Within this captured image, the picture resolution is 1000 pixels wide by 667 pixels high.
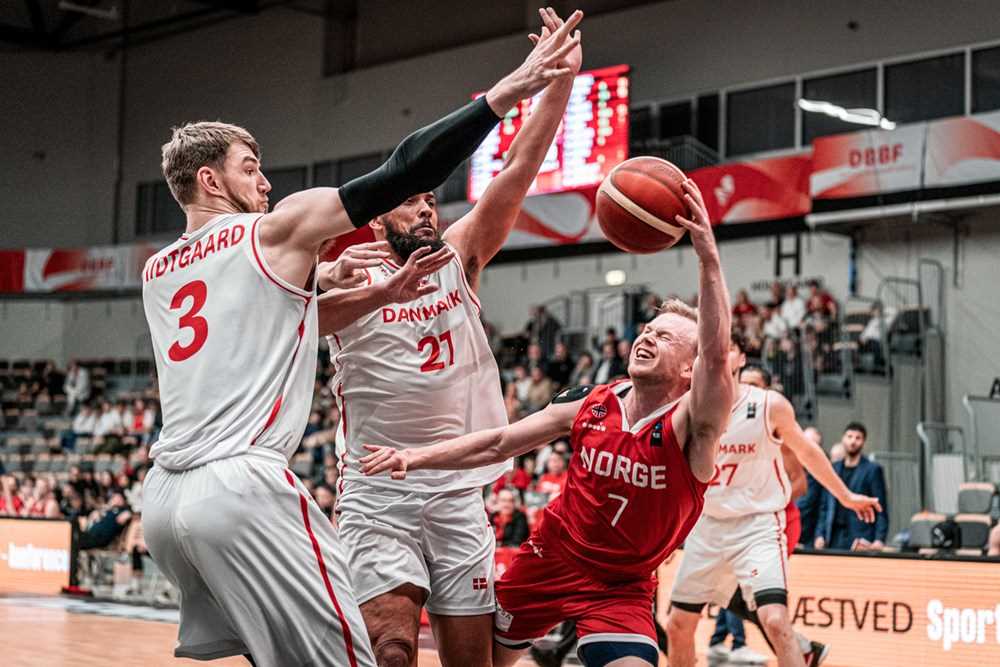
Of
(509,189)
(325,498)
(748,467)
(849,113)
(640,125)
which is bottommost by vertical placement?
(325,498)

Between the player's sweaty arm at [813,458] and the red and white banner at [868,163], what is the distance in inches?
450

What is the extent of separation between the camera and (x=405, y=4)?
2891cm

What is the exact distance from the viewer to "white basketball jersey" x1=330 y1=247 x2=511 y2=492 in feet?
15.3

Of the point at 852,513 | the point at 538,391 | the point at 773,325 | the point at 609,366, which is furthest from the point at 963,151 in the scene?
the point at 852,513

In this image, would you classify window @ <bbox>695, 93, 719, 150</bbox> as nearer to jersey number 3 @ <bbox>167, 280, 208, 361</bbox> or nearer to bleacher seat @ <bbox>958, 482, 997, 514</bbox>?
bleacher seat @ <bbox>958, 482, 997, 514</bbox>

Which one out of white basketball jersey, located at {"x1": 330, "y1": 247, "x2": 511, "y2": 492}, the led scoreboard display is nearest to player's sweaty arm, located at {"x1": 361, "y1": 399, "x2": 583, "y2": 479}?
white basketball jersey, located at {"x1": 330, "y1": 247, "x2": 511, "y2": 492}

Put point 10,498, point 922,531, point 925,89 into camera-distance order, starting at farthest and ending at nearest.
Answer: point 10,498 < point 925,89 < point 922,531

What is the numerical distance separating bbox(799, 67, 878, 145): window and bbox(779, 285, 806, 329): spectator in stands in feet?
10.6

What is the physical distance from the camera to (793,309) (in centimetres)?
1927

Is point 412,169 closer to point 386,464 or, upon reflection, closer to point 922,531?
point 386,464

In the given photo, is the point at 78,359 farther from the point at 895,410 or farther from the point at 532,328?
the point at 895,410

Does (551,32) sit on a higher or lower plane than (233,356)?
higher

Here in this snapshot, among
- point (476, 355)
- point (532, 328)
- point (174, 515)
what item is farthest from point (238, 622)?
A: point (532, 328)

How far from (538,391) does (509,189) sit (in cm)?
1427
